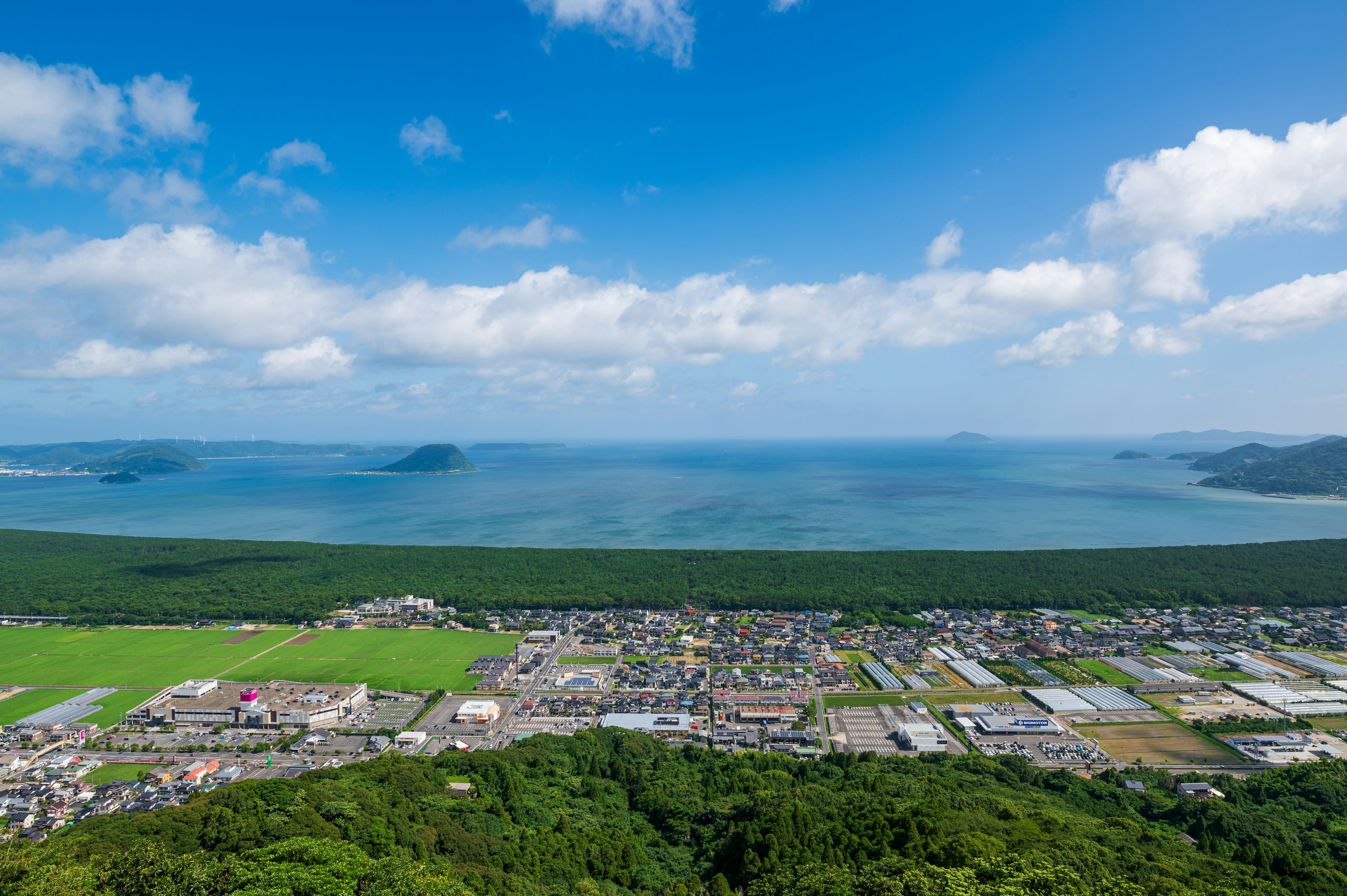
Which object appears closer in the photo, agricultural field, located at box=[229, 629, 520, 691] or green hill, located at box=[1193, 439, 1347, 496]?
agricultural field, located at box=[229, 629, 520, 691]

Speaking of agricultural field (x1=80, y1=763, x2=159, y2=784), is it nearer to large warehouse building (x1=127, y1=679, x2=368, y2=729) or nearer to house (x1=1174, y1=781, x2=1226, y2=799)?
large warehouse building (x1=127, y1=679, x2=368, y2=729)

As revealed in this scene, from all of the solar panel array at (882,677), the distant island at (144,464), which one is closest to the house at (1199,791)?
the solar panel array at (882,677)

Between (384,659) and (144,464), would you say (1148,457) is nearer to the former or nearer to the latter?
(384,659)

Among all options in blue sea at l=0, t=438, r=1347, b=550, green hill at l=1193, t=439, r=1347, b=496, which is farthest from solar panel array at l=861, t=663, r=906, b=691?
green hill at l=1193, t=439, r=1347, b=496

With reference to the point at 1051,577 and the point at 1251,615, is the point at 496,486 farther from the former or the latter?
the point at 1251,615

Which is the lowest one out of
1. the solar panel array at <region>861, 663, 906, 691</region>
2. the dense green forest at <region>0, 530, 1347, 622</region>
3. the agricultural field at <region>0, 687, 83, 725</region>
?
the agricultural field at <region>0, 687, 83, 725</region>

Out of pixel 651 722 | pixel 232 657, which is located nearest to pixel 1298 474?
pixel 651 722

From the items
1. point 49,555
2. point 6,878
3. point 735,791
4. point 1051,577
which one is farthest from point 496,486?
point 6,878
